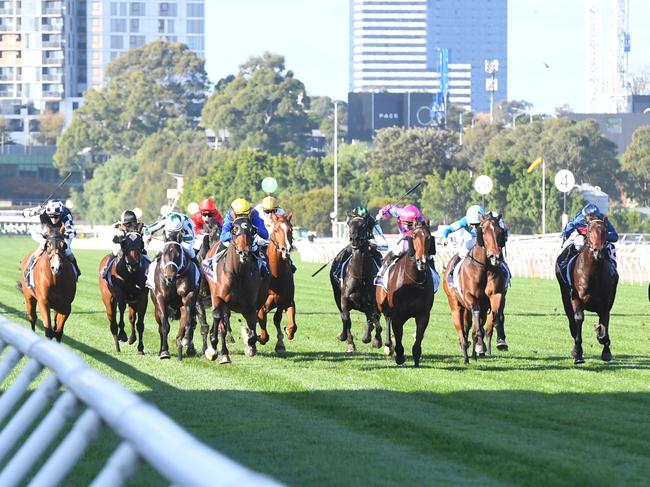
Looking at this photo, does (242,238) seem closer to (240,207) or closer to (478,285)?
(240,207)

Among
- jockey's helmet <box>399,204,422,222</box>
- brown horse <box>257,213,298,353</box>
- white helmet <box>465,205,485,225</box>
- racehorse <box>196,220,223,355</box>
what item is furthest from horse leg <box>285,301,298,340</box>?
white helmet <box>465,205,485,225</box>

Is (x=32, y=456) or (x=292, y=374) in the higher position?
(x=32, y=456)

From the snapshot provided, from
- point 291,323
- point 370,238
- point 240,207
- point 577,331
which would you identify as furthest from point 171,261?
point 577,331

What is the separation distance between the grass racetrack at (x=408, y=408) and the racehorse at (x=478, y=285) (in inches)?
13.2

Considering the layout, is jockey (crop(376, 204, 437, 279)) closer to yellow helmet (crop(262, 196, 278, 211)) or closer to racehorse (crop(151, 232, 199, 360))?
yellow helmet (crop(262, 196, 278, 211))

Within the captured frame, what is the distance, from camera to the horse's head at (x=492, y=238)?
59.4 feet

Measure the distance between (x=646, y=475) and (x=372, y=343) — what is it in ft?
35.9

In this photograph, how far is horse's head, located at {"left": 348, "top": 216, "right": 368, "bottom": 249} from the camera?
731 inches

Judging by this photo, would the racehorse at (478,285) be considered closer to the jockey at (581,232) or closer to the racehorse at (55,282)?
the jockey at (581,232)

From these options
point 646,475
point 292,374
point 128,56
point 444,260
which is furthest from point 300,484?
point 128,56

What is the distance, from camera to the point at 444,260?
154 feet

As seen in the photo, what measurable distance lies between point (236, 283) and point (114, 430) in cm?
1338

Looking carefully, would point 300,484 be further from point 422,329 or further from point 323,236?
point 323,236

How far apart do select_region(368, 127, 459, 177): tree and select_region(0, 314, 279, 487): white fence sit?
102088mm
